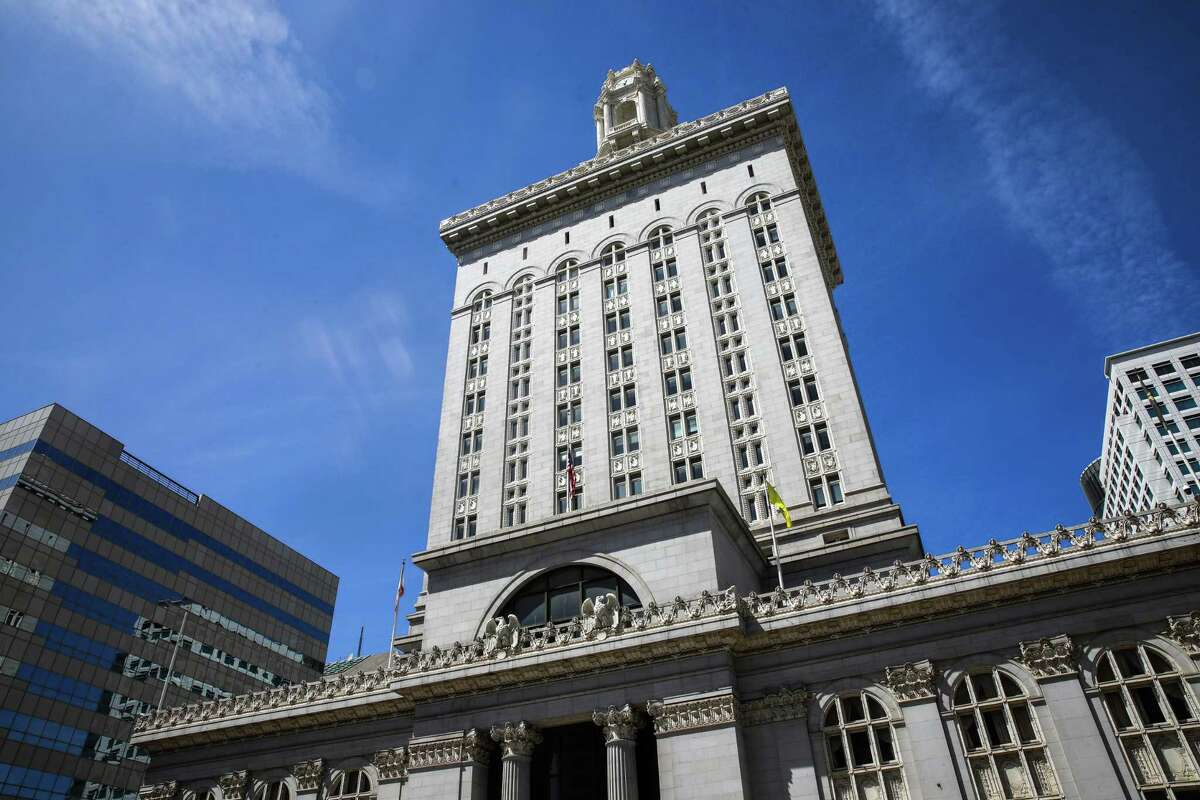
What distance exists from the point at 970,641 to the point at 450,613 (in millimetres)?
23708

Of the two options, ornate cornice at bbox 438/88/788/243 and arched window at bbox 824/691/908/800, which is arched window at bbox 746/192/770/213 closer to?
ornate cornice at bbox 438/88/788/243

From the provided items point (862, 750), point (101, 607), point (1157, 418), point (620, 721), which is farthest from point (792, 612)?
point (1157, 418)

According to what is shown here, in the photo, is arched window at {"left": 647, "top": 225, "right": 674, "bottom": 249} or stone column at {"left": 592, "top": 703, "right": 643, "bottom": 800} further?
arched window at {"left": 647, "top": 225, "right": 674, "bottom": 249}

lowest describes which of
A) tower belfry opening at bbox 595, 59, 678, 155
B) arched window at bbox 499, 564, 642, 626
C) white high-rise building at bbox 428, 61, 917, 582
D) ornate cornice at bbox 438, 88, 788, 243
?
arched window at bbox 499, 564, 642, 626

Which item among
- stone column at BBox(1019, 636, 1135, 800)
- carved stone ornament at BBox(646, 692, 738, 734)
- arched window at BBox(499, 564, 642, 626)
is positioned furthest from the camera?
arched window at BBox(499, 564, 642, 626)

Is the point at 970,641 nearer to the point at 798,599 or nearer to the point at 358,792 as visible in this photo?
the point at 798,599

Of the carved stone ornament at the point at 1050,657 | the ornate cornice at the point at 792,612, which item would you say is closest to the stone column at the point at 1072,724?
the carved stone ornament at the point at 1050,657

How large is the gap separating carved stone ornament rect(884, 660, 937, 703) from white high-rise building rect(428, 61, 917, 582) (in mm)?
12539

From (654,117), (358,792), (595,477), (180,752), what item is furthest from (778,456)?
(654,117)

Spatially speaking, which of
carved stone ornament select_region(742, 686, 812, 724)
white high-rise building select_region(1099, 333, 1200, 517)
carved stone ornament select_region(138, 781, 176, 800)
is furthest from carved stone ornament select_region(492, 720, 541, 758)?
white high-rise building select_region(1099, 333, 1200, 517)

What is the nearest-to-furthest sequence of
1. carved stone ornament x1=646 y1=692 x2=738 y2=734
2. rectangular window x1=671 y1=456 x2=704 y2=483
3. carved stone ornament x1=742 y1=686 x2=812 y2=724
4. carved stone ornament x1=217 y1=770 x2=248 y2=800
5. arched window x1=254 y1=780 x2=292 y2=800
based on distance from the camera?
carved stone ornament x1=646 y1=692 x2=738 y2=734, carved stone ornament x1=742 y1=686 x2=812 y2=724, arched window x1=254 y1=780 x2=292 y2=800, carved stone ornament x1=217 y1=770 x2=248 y2=800, rectangular window x1=671 y1=456 x2=704 y2=483

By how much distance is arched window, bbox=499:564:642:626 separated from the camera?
123ft

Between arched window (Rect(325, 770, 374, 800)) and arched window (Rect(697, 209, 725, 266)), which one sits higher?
arched window (Rect(697, 209, 725, 266))

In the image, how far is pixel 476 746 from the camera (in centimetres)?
3422
